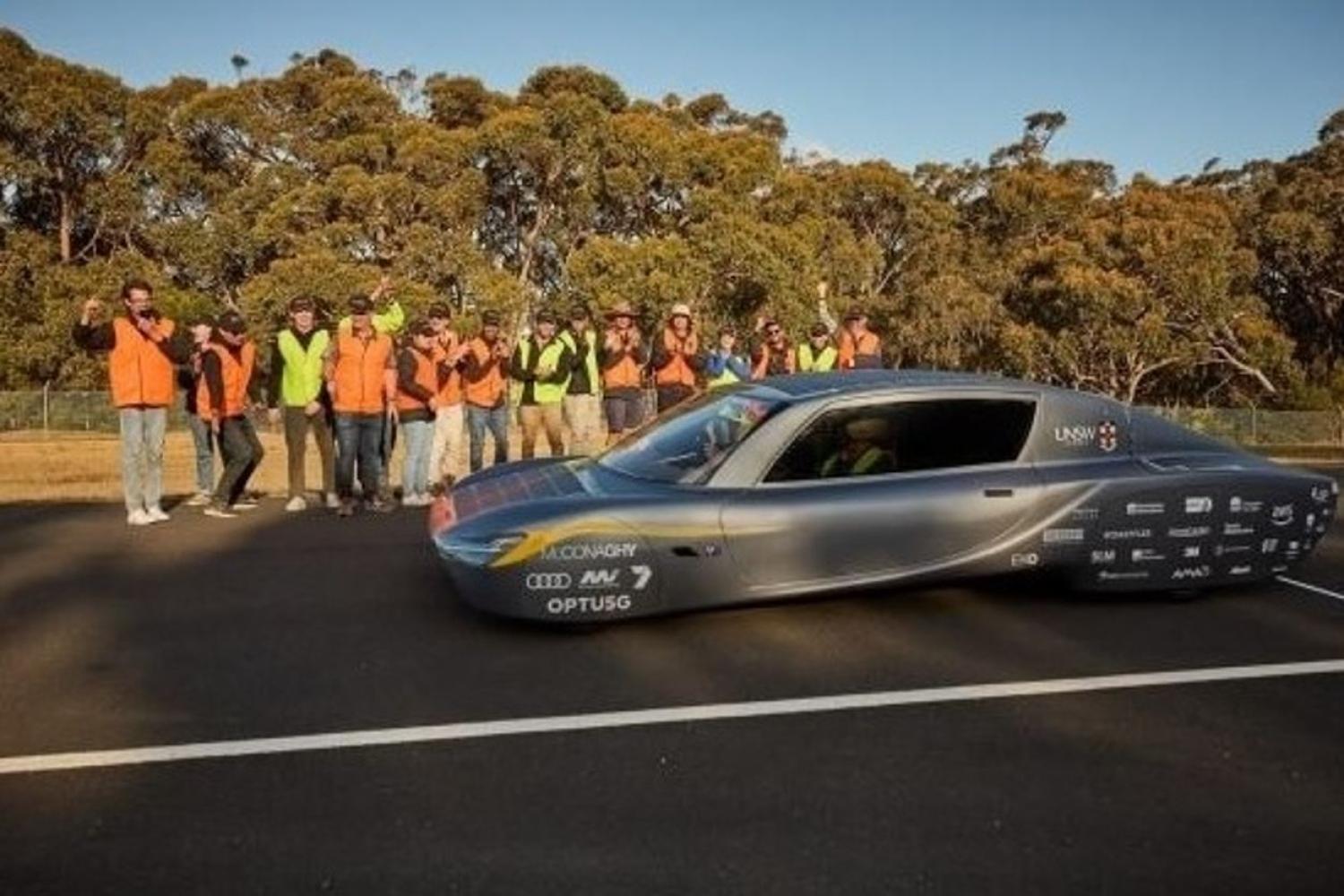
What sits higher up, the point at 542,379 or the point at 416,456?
the point at 542,379

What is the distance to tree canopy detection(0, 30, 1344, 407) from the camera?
36.2 metres

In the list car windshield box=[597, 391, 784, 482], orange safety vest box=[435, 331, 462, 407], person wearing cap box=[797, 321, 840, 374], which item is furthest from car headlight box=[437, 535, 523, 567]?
person wearing cap box=[797, 321, 840, 374]

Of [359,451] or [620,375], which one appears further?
[620,375]

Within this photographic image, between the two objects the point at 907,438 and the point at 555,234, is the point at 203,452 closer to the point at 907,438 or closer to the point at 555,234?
the point at 907,438

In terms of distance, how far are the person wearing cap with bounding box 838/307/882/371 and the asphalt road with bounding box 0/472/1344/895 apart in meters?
6.42

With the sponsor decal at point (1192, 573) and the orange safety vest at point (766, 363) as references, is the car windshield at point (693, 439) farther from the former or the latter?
the orange safety vest at point (766, 363)

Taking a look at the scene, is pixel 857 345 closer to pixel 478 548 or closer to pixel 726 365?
pixel 726 365

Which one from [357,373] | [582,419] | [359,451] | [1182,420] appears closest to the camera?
[357,373]

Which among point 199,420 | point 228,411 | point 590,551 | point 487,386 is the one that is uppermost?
point 487,386

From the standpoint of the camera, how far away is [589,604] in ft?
18.0

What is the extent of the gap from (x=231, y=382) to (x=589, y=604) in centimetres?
537

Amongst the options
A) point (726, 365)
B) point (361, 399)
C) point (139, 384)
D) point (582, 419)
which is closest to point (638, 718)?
point (361, 399)

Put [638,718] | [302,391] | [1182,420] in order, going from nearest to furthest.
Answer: [638,718] → [302,391] → [1182,420]

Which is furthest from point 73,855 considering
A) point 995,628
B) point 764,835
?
point 995,628
